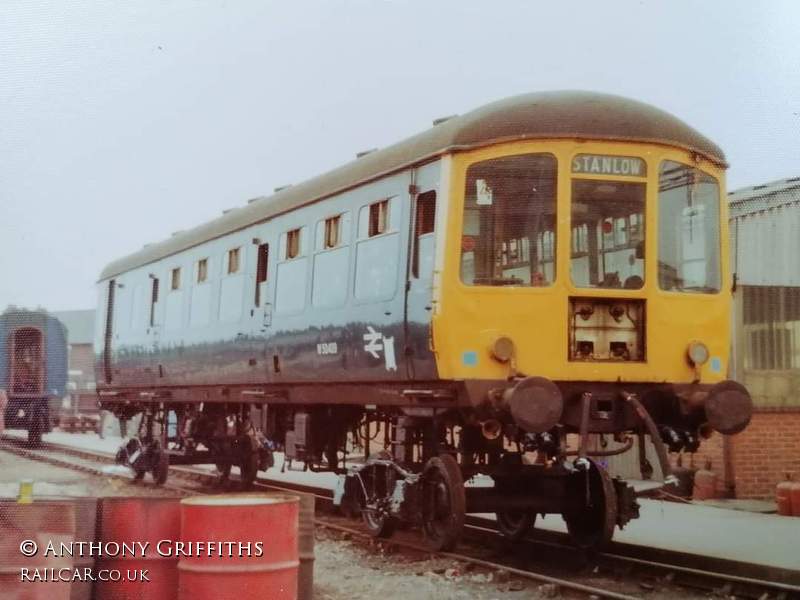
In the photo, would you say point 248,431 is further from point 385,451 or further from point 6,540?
point 6,540

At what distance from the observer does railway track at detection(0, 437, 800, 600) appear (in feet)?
24.7

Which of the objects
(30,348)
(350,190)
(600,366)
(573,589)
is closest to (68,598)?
(573,589)

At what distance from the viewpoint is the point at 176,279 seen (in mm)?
15125

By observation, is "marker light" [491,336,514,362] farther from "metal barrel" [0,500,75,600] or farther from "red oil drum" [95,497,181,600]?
"metal barrel" [0,500,75,600]

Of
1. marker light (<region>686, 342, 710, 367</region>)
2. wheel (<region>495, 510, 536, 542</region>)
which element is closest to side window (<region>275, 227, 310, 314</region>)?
wheel (<region>495, 510, 536, 542</region>)

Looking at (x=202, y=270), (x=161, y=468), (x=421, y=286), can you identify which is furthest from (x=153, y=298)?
(x=421, y=286)

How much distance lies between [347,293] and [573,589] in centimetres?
364

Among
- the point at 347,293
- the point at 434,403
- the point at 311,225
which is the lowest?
the point at 434,403

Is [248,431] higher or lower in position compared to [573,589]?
higher

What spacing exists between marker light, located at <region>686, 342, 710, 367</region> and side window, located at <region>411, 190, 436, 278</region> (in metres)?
2.29

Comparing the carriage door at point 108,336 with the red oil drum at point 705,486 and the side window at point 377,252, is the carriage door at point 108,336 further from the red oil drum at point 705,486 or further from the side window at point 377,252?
the red oil drum at point 705,486

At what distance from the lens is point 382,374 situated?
908cm

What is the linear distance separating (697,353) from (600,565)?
1.97 meters

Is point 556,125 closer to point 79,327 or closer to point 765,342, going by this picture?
point 765,342
